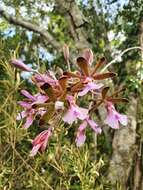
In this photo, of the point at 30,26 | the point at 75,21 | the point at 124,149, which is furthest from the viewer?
the point at 30,26

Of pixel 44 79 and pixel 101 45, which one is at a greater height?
pixel 101 45

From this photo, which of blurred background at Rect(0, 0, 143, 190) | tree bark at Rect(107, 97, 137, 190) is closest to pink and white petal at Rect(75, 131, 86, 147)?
blurred background at Rect(0, 0, 143, 190)

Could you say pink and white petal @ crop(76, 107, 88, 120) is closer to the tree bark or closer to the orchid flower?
the orchid flower

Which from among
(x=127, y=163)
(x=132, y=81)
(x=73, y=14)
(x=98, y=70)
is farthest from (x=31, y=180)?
(x=73, y=14)

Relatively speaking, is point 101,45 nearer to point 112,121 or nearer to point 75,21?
point 75,21

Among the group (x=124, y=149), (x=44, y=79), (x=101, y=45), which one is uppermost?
(x=101, y=45)

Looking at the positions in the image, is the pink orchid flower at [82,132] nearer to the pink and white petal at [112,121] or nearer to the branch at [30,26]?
the pink and white petal at [112,121]

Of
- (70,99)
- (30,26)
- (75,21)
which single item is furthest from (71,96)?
(30,26)

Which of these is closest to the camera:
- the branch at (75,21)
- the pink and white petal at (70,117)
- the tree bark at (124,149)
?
the pink and white petal at (70,117)

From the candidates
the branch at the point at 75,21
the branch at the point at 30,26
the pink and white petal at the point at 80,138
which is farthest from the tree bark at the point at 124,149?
the pink and white petal at the point at 80,138

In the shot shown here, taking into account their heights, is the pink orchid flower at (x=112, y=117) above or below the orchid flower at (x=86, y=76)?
below
